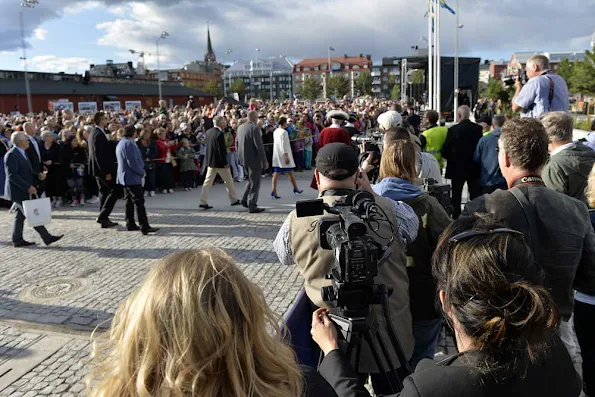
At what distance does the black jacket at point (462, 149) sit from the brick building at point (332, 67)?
13429cm

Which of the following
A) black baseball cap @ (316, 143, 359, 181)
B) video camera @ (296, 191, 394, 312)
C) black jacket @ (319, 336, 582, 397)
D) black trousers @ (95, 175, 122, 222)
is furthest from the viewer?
black trousers @ (95, 175, 122, 222)

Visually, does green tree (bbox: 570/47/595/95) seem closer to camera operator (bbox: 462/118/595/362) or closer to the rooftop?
camera operator (bbox: 462/118/595/362)

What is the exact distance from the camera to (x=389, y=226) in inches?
97.4

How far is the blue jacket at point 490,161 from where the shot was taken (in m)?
6.28

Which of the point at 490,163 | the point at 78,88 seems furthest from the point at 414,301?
the point at 78,88

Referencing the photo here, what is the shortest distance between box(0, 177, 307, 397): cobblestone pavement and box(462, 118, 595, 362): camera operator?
3008mm

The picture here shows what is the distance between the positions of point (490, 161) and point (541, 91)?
60.9 inches

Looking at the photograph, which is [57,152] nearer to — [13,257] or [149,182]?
[149,182]

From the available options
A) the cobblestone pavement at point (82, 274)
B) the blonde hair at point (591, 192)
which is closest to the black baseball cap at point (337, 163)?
the blonde hair at point (591, 192)

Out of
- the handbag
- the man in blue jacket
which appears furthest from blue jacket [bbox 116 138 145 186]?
the man in blue jacket

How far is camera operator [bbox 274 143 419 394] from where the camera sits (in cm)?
243

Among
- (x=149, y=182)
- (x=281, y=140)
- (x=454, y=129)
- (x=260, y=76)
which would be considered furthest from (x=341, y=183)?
(x=260, y=76)

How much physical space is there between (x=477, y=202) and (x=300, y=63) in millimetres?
158604

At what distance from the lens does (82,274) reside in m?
6.28
